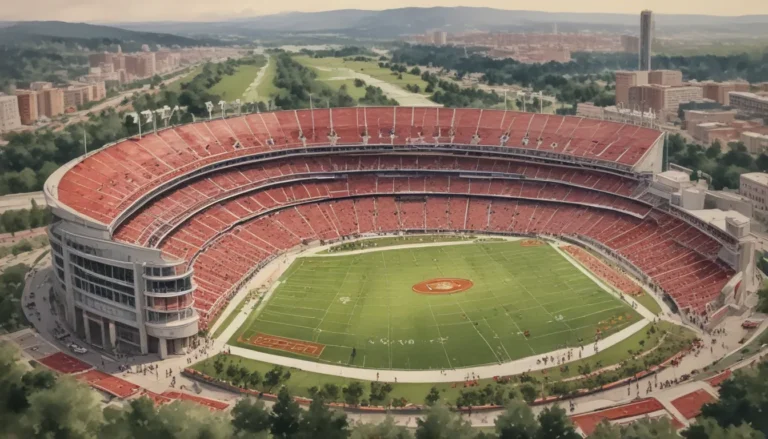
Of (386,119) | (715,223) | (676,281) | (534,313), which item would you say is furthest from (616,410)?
(386,119)

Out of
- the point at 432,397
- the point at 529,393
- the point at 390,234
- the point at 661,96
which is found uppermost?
the point at 661,96

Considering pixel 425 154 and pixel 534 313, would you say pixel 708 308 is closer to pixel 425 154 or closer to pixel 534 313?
pixel 534 313

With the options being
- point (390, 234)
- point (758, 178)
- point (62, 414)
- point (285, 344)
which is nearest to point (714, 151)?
point (758, 178)

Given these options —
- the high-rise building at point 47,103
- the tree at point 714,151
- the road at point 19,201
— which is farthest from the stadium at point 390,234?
the high-rise building at point 47,103

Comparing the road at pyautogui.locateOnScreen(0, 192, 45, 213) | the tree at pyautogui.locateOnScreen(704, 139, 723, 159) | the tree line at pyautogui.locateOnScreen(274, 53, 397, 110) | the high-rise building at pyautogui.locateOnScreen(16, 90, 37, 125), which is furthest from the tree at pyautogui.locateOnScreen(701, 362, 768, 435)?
the high-rise building at pyautogui.locateOnScreen(16, 90, 37, 125)

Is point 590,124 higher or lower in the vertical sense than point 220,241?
higher

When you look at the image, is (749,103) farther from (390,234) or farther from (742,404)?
(742,404)

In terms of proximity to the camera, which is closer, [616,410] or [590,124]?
[616,410]
